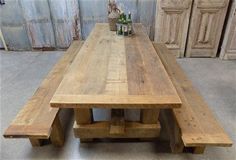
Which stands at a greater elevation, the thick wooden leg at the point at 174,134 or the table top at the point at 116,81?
the table top at the point at 116,81

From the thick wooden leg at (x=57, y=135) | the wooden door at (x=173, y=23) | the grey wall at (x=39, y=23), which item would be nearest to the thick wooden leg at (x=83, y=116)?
the thick wooden leg at (x=57, y=135)

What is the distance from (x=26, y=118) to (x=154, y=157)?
1.02 metres

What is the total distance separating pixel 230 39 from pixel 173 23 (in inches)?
37.8

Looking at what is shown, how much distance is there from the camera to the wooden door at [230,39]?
2944 millimetres

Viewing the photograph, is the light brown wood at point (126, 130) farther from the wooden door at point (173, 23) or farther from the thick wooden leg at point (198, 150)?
the wooden door at point (173, 23)

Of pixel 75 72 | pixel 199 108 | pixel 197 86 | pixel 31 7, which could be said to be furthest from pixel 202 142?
pixel 31 7

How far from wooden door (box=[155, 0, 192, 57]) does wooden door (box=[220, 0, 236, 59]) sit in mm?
640

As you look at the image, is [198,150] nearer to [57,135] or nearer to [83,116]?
[83,116]

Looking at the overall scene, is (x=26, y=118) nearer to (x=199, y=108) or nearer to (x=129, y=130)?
(x=129, y=130)

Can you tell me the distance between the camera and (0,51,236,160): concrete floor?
155 cm

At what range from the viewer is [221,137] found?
125cm

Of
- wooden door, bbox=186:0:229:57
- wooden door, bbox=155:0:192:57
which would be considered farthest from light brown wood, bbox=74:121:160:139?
wooden door, bbox=186:0:229:57

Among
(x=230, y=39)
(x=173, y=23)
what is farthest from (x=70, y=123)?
(x=230, y=39)

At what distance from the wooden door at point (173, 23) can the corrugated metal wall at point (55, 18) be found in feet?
0.90
